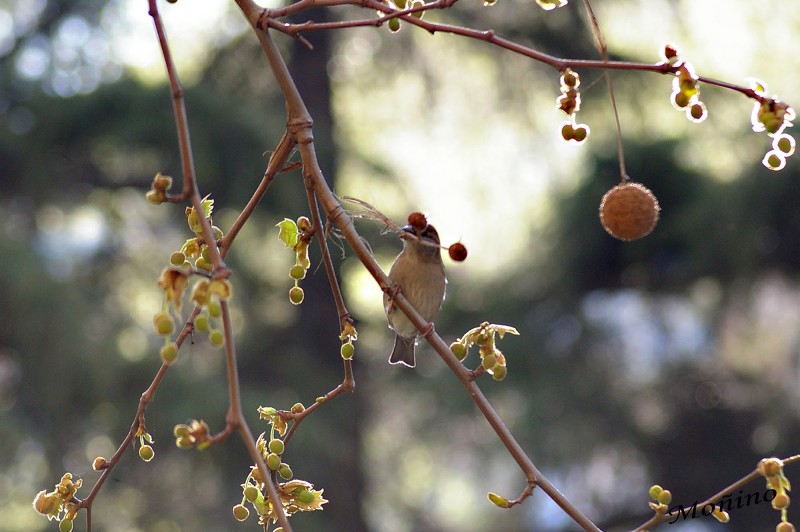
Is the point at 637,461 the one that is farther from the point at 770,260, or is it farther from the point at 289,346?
the point at 289,346

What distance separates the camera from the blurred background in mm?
5918

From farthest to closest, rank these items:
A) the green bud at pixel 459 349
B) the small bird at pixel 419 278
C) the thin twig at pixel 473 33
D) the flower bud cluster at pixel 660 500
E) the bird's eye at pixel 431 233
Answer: the small bird at pixel 419 278 → the bird's eye at pixel 431 233 → the green bud at pixel 459 349 → the flower bud cluster at pixel 660 500 → the thin twig at pixel 473 33

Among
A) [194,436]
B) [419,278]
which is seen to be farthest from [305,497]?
[419,278]

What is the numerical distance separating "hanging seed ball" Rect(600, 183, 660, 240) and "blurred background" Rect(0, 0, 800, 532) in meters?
4.44

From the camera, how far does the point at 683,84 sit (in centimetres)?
114

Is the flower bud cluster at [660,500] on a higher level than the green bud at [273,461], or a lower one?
lower

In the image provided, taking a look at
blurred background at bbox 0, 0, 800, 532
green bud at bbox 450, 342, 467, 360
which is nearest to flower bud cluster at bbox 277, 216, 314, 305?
green bud at bbox 450, 342, 467, 360

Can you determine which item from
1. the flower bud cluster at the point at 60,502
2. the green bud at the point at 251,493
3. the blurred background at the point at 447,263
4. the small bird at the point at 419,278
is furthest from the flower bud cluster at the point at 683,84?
the blurred background at the point at 447,263

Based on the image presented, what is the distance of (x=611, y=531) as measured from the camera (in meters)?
7.13

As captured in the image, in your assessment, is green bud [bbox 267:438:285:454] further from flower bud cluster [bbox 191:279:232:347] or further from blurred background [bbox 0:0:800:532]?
blurred background [bbox 0:0:800:532]

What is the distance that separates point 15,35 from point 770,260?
513cm

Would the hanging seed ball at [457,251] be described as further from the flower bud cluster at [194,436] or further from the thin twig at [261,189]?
the flower bud cluster at [194,436]

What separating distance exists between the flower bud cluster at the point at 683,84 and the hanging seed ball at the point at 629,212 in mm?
143

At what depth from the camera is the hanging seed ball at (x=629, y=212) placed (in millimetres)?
1268
